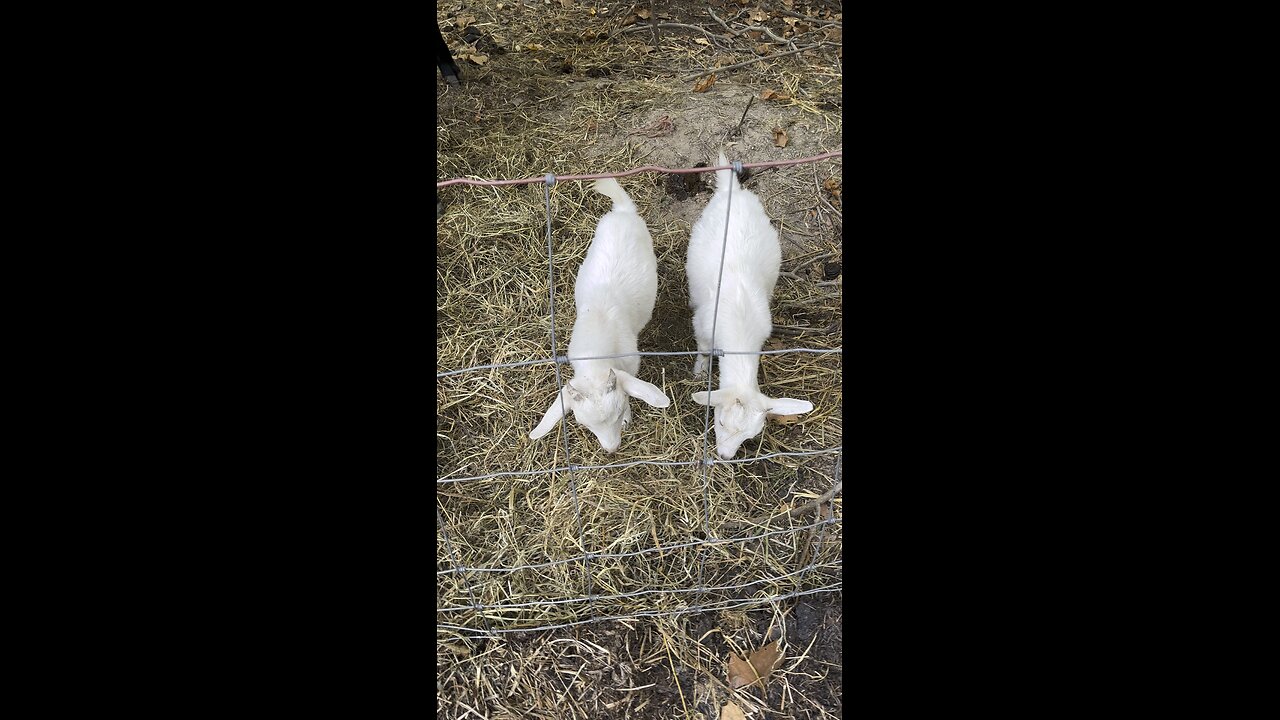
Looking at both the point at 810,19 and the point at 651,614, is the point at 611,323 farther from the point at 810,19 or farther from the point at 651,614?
the point at 810,19

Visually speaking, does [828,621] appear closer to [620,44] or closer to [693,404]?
[693,404]

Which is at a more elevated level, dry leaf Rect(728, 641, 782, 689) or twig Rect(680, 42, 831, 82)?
twig Rect(680, 42, 831, 82)

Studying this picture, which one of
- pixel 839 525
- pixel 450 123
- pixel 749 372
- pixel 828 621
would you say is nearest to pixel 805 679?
pixel 828 621

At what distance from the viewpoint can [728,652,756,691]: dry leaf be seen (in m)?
2.83

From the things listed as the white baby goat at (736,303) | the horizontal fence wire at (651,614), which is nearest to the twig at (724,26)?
the white baby goat at (736,303)

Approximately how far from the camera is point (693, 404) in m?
3.73

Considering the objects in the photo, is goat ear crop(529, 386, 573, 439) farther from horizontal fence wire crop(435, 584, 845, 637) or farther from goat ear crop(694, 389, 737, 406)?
horizontal fence wire crop(435, 584, 845, 637)

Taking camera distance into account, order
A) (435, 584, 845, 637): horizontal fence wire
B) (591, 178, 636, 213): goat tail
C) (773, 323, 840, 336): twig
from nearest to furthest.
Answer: (435, 584, 845, 637): horizontal fence wire < (591, 178, 636, 213): goat tail < (773, 323, 840, 336): twig

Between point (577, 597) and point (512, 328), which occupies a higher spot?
point (512, 328)

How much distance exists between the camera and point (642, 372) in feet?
12.8

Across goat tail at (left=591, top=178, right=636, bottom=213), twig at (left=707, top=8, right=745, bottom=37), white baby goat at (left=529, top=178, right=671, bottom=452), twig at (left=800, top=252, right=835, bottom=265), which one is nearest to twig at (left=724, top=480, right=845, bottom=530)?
white baby goat at (left=529, top=178, right=671, bottom=452)

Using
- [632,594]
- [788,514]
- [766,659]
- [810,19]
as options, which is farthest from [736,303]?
[810,19]

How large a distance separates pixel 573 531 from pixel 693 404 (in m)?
1.01

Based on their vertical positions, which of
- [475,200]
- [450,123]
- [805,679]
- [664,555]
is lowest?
[805,679]
